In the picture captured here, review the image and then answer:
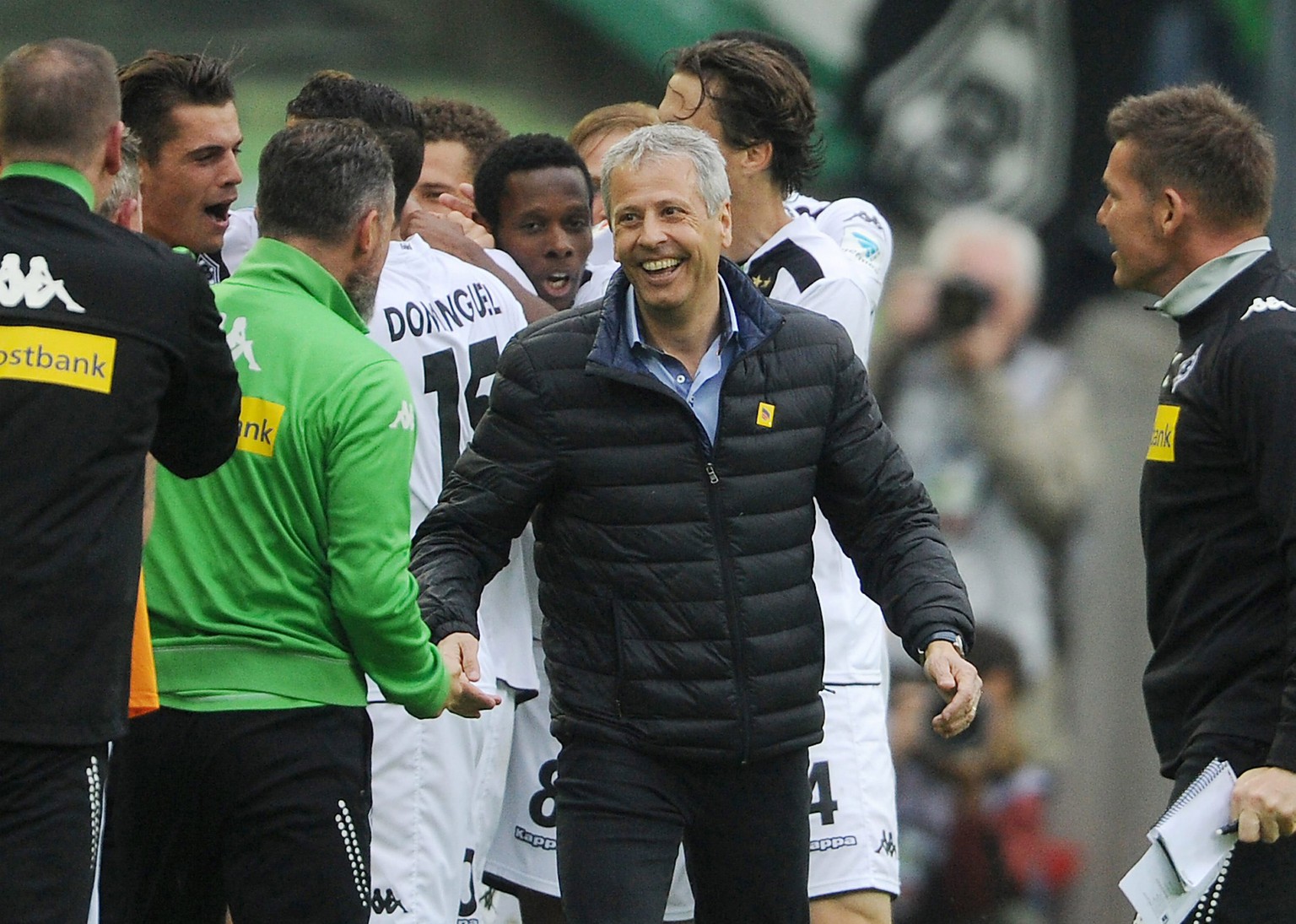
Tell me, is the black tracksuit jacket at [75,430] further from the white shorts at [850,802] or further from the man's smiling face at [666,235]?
the white shorts at [850,802]

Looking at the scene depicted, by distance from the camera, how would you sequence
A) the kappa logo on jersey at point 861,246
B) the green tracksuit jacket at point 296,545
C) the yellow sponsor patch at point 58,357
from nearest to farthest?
the yellow sponsor patch at point 58,357, the green tracksuit jacket at point 296,545, the kappa logo on jersey at point 861,246

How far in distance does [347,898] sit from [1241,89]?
6.25 metres

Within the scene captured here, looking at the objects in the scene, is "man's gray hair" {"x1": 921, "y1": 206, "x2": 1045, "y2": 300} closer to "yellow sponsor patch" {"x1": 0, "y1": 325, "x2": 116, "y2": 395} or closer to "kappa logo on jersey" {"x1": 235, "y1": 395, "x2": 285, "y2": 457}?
"kappa logo on jersey" {"x1": 235, "y1": 395, "x2": 285, "y2": 457}

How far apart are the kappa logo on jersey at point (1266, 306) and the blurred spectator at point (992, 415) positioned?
14.9ft

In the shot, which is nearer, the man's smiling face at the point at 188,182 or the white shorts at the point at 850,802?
the man's smiling face at the point at 188,182

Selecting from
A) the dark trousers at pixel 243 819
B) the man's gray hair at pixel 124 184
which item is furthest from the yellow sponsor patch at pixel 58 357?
the dark trousers at pixel 243 819

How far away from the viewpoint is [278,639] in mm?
4391

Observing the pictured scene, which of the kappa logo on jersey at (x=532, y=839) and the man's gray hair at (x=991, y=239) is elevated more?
the man's gray hair at (x=991, y=239)

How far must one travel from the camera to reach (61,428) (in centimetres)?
387

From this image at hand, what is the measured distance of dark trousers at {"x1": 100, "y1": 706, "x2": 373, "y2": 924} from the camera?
14.4ft

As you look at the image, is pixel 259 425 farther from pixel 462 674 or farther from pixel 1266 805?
pixel 1266 805

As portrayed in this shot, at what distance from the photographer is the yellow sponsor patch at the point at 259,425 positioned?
14.3 feet

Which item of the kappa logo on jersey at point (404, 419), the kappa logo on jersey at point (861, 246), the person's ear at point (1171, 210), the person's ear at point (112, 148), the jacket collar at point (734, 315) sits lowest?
the kappa logo on jersey at point (404, 419)

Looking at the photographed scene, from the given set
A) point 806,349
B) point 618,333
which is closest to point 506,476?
point 618,333
